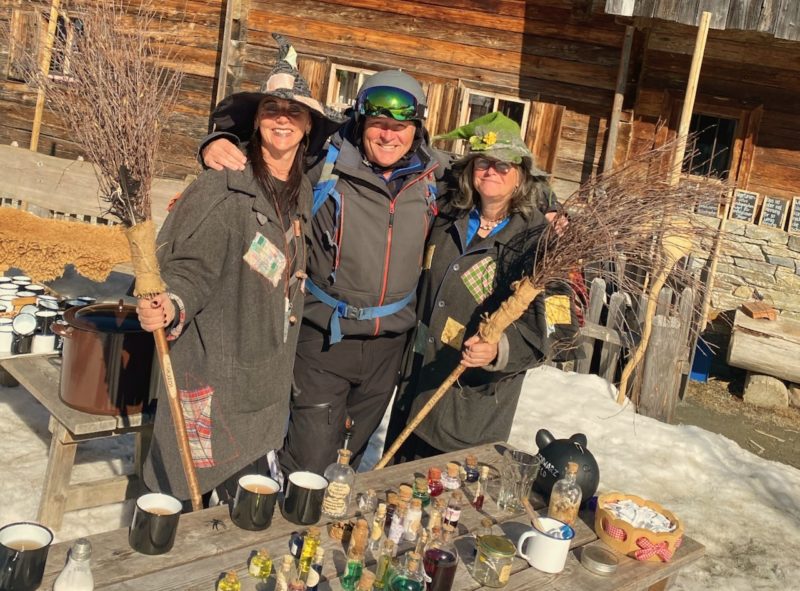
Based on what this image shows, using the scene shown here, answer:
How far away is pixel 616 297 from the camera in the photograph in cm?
673

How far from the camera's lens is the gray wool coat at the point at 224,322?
281 cm

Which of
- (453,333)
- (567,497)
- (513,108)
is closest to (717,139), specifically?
(513,108)

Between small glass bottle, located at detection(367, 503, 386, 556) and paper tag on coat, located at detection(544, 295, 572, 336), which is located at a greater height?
paper tag on coat, located at detection(544, 295, 572, 336)

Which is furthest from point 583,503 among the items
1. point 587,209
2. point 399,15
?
point 399,15

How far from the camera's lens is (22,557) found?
196 cm

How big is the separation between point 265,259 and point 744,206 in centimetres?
781

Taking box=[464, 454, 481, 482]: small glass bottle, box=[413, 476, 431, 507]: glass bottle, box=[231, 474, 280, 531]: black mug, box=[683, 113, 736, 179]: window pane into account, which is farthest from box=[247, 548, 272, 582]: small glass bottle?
box=[683, 113, 736, 179]: window pane

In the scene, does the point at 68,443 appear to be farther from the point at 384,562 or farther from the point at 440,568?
the point at 440,568

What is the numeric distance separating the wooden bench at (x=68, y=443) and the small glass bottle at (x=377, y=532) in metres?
1.58

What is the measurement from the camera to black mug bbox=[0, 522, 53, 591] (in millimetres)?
1955

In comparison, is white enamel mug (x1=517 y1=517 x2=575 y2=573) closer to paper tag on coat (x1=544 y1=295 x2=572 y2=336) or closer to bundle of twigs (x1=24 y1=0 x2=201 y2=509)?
paper tag on coat (x1=544 y1=295 x2=572 y2=336)

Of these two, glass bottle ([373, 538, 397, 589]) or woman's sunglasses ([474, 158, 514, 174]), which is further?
woman's sunglasses ([474, 158, 514, 174])

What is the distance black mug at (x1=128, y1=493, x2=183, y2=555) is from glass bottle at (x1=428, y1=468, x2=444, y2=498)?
1014mm

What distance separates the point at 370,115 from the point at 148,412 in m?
1.71
